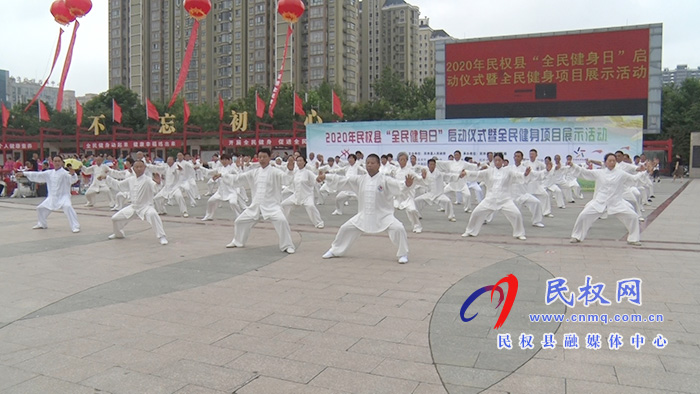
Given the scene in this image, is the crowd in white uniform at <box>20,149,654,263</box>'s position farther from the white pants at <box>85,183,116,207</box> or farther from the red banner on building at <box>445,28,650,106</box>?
the red banner on building at <box>445,28,650,106</box>

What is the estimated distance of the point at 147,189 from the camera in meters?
8.16

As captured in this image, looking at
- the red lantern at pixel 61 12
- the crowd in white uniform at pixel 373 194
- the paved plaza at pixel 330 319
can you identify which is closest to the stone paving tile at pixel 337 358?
the paved plaza at pixel 330 319

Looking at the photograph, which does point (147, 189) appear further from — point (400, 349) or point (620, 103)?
point (620, 103)

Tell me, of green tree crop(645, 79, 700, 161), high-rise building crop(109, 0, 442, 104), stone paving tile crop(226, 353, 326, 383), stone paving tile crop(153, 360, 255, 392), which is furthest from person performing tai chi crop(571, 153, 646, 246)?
high-rise building crop(109, 0, 442, 104)

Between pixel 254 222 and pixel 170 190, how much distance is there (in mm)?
5841

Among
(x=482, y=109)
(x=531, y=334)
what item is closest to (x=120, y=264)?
(x=531, y=334)

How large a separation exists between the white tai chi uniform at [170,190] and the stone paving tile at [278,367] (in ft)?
29.7

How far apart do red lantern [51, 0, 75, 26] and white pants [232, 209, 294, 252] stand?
282 inches

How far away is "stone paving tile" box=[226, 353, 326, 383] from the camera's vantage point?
3.03 metres

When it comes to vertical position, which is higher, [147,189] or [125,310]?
[147,189]

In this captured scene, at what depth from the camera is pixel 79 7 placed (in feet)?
35.6

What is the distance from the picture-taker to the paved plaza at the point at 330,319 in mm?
2996

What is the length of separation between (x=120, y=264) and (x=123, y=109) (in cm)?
4042

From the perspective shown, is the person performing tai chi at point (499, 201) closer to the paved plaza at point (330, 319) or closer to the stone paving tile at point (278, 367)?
the paved plaza at point (330, 319)
